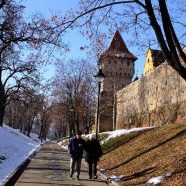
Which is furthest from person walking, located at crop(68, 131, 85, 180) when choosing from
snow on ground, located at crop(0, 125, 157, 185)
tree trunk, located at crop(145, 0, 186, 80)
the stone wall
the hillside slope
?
tree trunk, located at crop(145, 0, 186, 80)

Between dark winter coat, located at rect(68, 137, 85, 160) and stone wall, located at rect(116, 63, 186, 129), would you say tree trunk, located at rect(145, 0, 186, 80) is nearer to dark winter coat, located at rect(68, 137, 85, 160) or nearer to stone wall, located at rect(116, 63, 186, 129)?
dark winter coat, located at rect(68, 137, 85, 160)

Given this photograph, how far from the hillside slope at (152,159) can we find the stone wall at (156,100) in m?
1.90

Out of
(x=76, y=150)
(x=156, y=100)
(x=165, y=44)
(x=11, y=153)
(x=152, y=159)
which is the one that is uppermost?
(x=156, y=100)

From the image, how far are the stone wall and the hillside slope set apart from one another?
190 centimetres

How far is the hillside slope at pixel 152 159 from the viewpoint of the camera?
13.3m

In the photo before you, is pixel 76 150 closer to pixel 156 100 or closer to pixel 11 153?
pixel 156 100

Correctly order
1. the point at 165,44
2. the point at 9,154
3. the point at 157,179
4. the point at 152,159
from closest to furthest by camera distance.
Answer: the point at 165,44, the point at 157,179, the point at 152,159, the point at 9,154

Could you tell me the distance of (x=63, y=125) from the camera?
98.1 meters

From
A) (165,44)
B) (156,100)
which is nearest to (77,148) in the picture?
(165,44)

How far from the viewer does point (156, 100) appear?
26.2 m

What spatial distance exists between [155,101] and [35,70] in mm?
17621

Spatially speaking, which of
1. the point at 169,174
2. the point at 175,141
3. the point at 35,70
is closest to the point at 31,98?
the point at 35,70

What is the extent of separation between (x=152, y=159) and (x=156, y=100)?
10551 mm

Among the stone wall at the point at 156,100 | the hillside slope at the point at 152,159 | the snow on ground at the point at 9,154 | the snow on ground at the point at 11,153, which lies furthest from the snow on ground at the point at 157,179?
the stone wall at the point at 156,100
